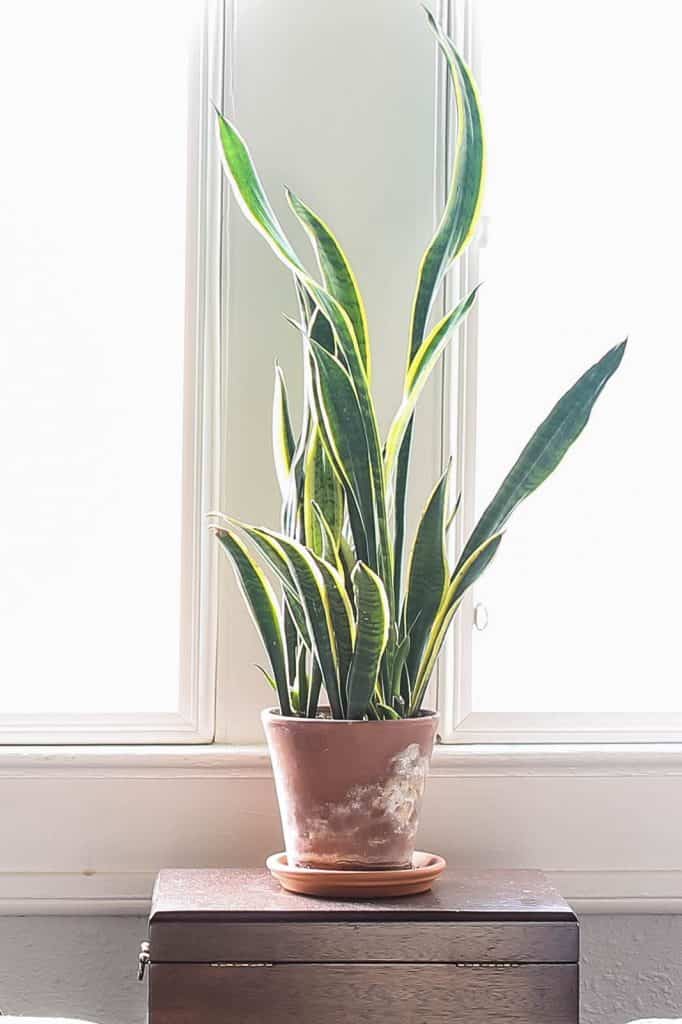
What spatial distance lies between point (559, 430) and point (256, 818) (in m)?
0.67

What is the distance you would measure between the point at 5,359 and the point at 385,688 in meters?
0.74

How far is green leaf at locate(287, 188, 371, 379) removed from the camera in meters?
1.49

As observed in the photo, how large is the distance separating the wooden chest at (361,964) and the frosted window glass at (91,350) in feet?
1.46

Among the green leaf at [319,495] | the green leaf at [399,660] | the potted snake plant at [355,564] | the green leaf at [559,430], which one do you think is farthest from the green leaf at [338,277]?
the green leaf at [399,660]

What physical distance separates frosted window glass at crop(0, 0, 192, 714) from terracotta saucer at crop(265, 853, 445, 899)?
1.27 feet

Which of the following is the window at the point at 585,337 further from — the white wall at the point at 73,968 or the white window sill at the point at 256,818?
the white wall at the point at 73,968

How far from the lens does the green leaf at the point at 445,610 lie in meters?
1.44

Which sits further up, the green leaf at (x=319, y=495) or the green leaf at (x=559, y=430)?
the green leaf at (x=559, y=430)

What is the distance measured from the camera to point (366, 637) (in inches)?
54.0

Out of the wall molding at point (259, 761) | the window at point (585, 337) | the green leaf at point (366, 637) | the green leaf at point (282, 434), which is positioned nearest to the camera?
the green leaf at point (366, 637)

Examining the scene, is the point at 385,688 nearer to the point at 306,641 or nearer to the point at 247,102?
the point at 306,641

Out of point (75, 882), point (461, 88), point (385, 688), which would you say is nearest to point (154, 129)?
point (461, 88)

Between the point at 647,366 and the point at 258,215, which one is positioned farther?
the point at 647,366

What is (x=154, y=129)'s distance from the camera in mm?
1790
